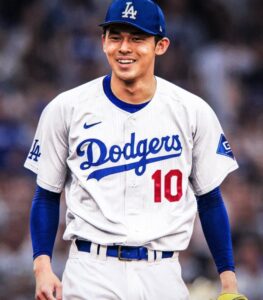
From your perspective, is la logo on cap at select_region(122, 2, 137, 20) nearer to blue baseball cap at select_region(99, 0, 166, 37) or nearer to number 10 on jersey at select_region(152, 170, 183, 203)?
blue baseball cap at select_region(99, 0, 166, 37)

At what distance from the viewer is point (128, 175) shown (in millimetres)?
4566

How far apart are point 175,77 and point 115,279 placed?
601cm

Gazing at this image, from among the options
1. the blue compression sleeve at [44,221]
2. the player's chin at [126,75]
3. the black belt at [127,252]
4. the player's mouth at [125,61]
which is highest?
the player's mouth at [125,61]

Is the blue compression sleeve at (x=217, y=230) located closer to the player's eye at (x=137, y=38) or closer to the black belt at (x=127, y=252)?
the black belt at (x=127, y=252)

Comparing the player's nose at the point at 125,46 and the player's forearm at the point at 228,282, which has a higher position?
the player's nose at the point at 125,46

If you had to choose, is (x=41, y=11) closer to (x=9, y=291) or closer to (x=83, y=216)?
(x=9, y=291)

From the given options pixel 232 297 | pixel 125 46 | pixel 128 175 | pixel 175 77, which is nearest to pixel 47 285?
pixel 128 175

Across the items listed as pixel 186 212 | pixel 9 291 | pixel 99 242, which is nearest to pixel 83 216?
pixel 99 242

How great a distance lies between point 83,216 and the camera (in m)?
4.52

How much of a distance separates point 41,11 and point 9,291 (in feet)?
14.0

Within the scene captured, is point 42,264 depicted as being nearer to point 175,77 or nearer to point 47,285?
point 47,285

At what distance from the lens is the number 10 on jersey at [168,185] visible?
4.58m

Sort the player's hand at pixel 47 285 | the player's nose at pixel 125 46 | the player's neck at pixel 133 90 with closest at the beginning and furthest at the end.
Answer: the player's hand at pixel 47 285
the player's nose at pixel 125 46
the player's neck at pixel 133 90

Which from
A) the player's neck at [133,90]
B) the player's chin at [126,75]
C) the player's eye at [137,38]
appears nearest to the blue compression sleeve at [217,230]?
the player's neck at [133,90]
